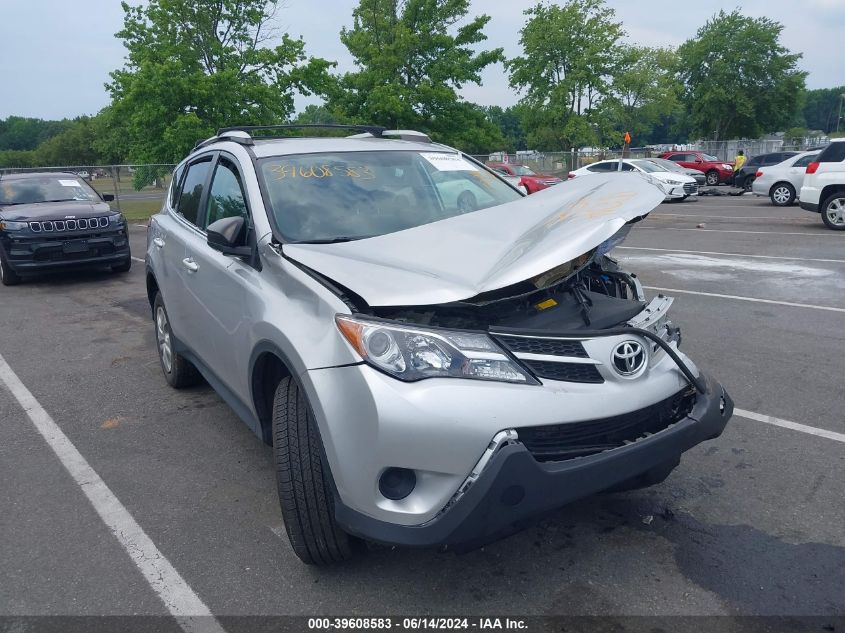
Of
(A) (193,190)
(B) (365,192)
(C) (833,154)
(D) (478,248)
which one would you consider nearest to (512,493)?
(D) (478,248)

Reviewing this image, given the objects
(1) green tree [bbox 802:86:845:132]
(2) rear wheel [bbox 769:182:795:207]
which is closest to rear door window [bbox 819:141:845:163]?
(2) rear wheel [bbox 769:182:795:207]

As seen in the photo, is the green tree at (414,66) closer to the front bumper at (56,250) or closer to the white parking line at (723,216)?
the white parking line at (723,216)

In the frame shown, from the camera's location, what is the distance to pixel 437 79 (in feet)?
110

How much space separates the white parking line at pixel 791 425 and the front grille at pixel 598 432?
1.83 meters

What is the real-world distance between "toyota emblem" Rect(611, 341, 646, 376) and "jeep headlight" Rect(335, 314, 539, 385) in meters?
0.40

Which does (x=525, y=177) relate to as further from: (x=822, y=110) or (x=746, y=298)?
(x=822, y=110)

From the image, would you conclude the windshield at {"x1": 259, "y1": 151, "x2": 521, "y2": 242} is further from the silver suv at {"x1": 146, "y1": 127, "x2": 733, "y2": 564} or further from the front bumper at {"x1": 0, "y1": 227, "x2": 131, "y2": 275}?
the front bumper at {"x1": 0, "y1": 227, "x2": 131, "y2": 275}

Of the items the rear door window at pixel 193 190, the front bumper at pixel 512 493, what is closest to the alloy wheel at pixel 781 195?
the rear door window at pixel 193 190

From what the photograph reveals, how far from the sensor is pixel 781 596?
9.11ft

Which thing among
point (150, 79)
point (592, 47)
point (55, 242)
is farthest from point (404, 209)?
point (592, 47)

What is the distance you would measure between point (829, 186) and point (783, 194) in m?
6.70

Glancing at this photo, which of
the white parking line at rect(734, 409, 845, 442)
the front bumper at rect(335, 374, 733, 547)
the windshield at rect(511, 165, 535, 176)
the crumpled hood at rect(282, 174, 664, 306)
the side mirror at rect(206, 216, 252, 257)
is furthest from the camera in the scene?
the windshield at rect(511, 165, 535, 176)

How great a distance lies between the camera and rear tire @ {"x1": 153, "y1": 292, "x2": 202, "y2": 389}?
5332 mm

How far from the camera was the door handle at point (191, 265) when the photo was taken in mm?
4316
